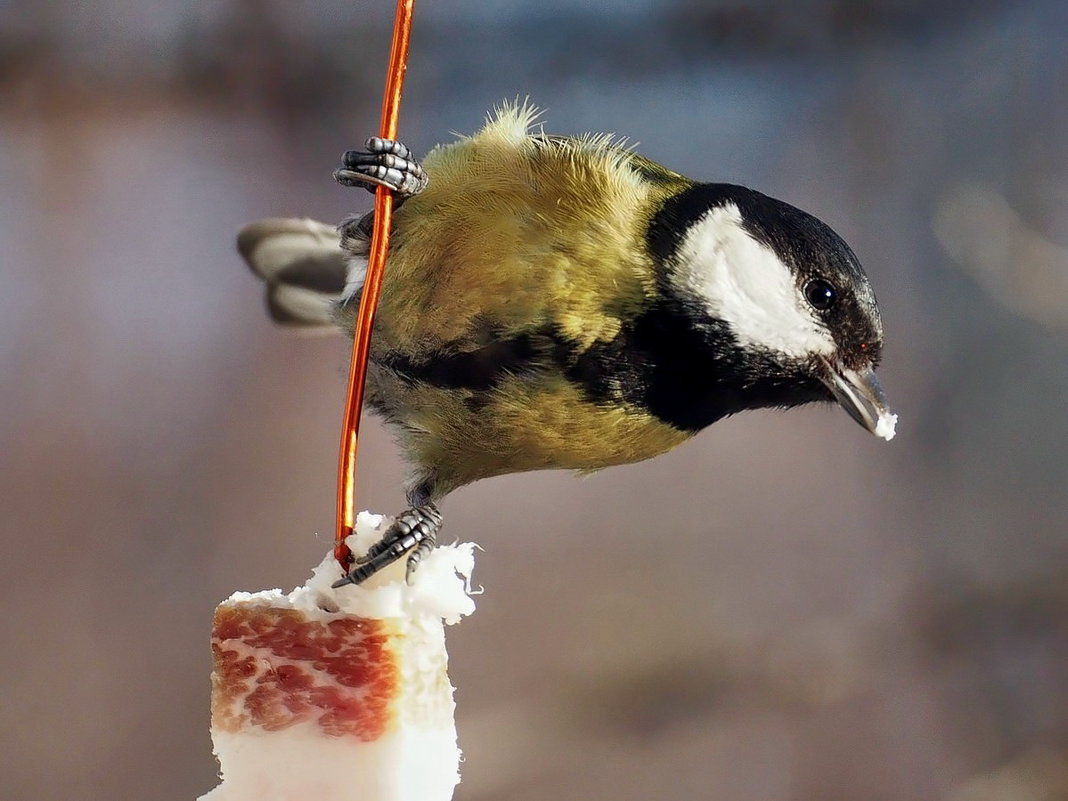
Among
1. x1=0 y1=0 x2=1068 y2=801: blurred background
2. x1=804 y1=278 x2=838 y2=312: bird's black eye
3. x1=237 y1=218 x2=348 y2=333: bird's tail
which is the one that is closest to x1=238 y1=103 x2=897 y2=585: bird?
x1=804 y1=278 x2=838 y2=312: bird's black eye

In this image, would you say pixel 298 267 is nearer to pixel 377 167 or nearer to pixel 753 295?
pixel 377 167

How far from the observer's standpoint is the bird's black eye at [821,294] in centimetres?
64

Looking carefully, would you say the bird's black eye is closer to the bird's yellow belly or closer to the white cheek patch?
the white cheek patch

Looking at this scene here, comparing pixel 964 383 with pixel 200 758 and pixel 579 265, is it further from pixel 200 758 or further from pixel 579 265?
pixel 200 758

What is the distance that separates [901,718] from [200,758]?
3.28 feet

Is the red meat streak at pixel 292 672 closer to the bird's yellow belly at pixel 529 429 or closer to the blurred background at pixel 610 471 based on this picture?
the bird's yellow belly at pixel 529 429

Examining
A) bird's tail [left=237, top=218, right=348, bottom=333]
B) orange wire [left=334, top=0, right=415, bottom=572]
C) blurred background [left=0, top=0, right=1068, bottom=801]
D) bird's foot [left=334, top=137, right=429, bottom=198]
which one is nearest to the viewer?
orange wire [left=334, top=0, right=415, bottom=572]

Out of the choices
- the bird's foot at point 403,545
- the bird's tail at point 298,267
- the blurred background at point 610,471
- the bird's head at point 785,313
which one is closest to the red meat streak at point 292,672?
the bird's foot at point 403,545

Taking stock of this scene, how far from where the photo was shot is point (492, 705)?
135cm

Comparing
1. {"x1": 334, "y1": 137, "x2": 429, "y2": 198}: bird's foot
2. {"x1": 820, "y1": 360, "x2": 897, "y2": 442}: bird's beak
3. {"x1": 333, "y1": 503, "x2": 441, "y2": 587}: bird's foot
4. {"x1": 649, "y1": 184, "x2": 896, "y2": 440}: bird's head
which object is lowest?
{"x1": 333, "y1": 503, "x2": 441, "y2": 587}: bird's foot

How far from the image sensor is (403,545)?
565mm

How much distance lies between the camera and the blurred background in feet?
4.23

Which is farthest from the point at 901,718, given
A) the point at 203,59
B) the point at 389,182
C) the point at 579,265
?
the point at 203,59

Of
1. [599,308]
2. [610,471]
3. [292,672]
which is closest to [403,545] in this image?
[292,672]
